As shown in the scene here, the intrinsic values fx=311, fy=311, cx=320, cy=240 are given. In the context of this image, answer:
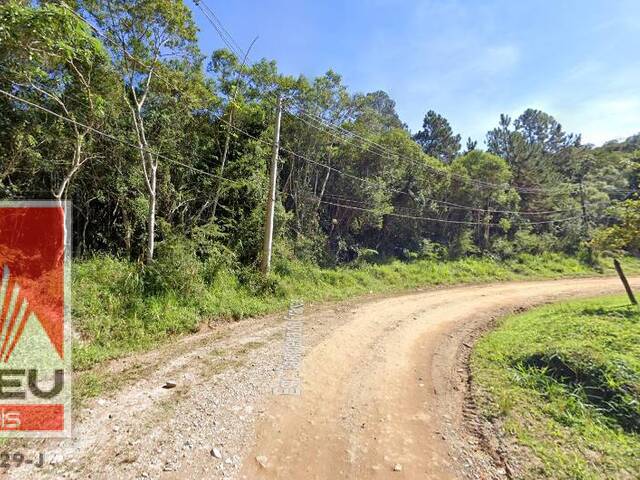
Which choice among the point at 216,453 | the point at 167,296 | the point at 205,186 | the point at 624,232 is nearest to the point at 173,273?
the point at 167,296

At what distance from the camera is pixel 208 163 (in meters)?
11.5

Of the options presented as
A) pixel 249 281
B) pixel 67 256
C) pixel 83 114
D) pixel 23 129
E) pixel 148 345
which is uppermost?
pixel 83 114

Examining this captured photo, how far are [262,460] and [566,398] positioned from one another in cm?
413

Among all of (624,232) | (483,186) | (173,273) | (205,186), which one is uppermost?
(483,186)

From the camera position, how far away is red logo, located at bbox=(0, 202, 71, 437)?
3.70m

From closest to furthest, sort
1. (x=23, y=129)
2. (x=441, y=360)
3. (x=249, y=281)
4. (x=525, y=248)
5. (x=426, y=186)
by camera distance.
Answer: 1. (x=441, y=360)
2. (x=23, y=129)
3. (x=249, y=281)
4. (x=426, y=186)
5. (x=525, y=248)


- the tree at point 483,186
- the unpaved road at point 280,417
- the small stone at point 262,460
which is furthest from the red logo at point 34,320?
the tree at point 483,186

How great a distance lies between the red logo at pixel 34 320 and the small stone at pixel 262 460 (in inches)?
85.3

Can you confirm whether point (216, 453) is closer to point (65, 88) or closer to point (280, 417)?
point (280, 417)

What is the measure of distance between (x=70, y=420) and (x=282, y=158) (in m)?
12.3

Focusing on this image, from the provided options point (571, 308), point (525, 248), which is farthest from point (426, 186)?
point (571, 308)

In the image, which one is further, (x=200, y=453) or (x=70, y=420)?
(x=70, y=420)

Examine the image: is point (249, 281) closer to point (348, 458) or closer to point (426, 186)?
point (348, 458)

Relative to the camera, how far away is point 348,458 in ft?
10.4
